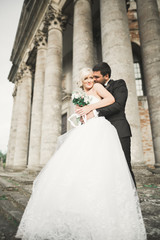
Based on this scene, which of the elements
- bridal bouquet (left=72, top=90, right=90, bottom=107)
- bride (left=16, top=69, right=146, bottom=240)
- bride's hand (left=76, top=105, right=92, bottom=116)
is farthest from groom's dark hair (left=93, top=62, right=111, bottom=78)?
bride (left=16, top=69, right=146, bottom=240)

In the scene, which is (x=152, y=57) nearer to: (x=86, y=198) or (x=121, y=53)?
(x=121, y=53)

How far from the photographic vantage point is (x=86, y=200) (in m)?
1.44

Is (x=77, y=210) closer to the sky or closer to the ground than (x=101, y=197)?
closer to the ground

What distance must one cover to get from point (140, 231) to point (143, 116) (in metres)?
10.4

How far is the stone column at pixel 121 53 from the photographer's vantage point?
4.93 meters

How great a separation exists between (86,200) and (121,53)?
5193 mm

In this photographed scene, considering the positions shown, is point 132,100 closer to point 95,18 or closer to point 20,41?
point 95,18

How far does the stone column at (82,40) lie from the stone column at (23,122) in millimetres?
8598

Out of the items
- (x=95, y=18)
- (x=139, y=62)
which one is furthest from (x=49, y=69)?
(x=139, y=62)

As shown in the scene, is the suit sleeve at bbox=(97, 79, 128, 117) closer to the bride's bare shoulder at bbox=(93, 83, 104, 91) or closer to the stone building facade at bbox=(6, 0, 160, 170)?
the bride's bare shoulder at bbox=(93, 83, 104, 91)

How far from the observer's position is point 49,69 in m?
9.56

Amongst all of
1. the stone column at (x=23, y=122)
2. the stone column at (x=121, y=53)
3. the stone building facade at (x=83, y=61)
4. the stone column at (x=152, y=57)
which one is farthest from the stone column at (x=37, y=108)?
the stone column at (x=152, y=57)

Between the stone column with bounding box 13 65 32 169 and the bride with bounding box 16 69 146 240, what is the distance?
42.4 ft

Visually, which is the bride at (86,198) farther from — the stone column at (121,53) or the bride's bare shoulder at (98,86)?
the stone column at (121,53)
